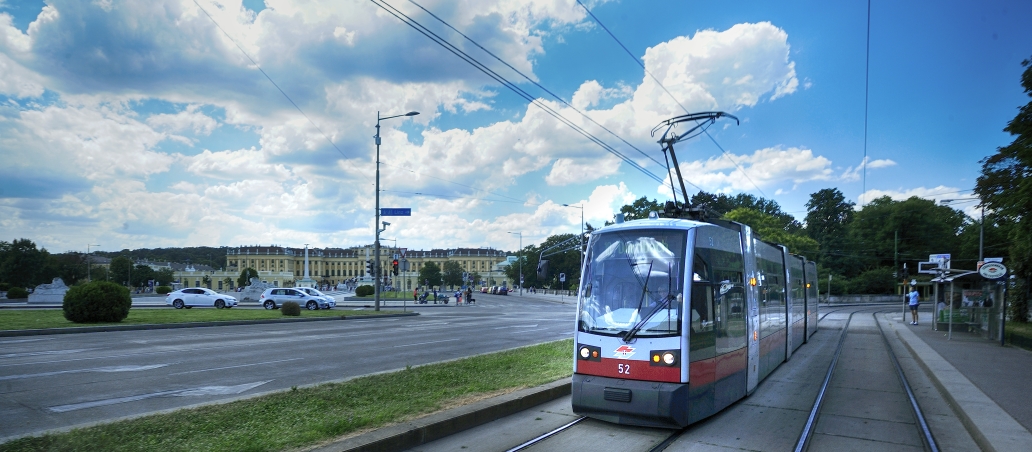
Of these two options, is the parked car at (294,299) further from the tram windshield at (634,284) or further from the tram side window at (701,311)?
the tram side window at (701,311)

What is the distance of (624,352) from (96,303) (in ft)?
74.6

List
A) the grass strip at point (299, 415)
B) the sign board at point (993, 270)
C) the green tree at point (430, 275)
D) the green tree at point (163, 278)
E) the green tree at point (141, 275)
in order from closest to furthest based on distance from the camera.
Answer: the grass strip at point (299, 415), the sign board at point (993, 270), the green tree at point (141, 275), the green tree at point (163, 278), the green tree at point (430, 275)

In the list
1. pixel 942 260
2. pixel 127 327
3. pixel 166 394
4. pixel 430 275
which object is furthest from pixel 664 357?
pixel 430 275

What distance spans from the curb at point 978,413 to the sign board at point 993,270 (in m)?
6.27

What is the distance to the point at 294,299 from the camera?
38.0 meters

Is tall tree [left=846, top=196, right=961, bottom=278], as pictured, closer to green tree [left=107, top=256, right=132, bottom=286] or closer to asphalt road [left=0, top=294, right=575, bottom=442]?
asphalt road [left=0, top=294, right=575, bottom=442]

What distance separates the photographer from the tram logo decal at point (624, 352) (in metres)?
7.46

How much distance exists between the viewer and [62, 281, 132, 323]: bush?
22.2 meters

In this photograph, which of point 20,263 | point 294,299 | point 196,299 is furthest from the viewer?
point 20,263

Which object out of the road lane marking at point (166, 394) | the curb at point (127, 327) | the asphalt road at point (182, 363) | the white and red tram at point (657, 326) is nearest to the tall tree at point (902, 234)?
the asphalt road at point (182, 363)

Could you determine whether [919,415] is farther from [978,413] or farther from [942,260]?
[942,260]

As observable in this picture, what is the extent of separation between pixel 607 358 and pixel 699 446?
4.77 ft

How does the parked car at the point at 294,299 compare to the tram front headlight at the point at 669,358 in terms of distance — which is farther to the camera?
the parked car at the point at 294,299

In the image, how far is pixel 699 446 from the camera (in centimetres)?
693
